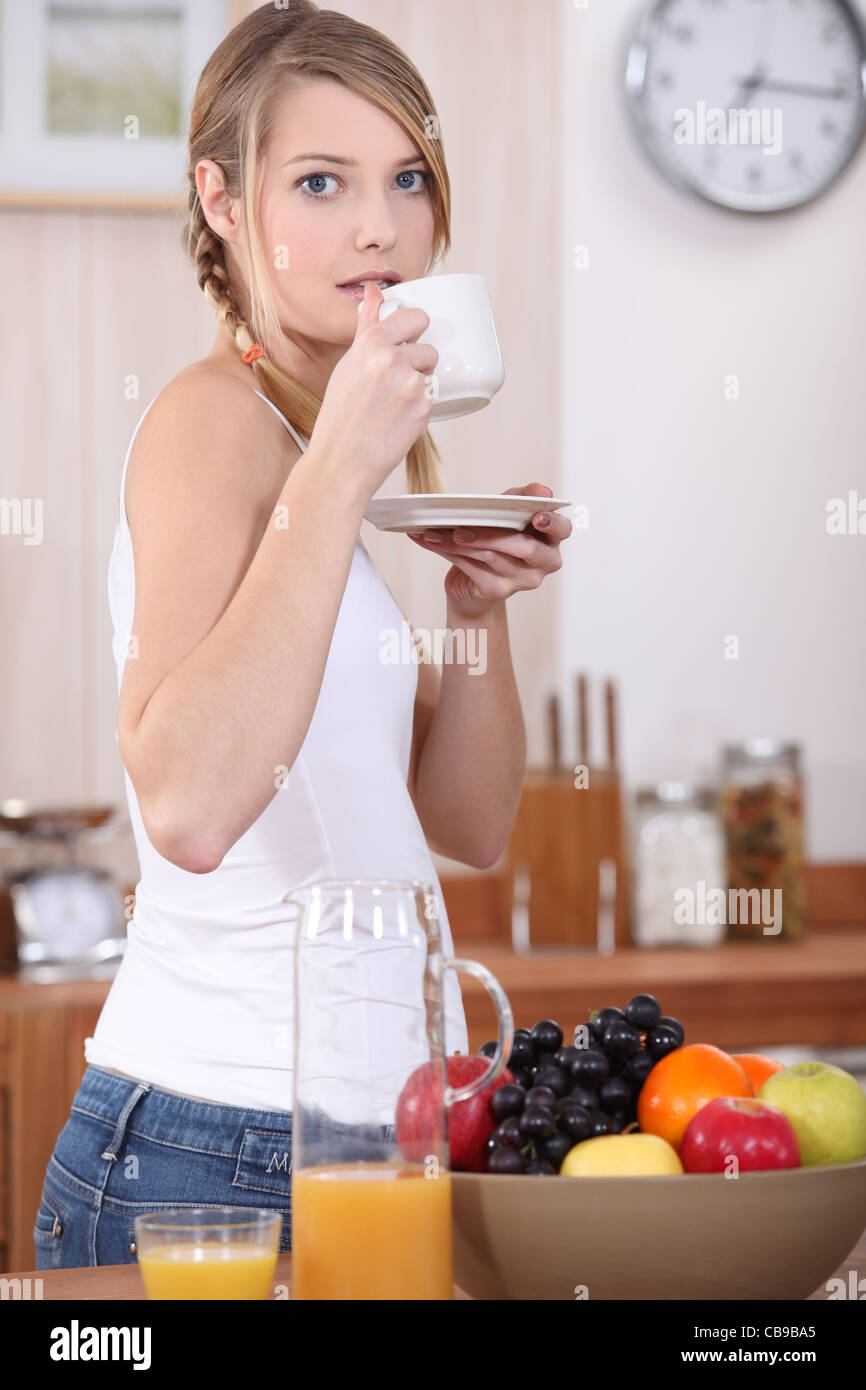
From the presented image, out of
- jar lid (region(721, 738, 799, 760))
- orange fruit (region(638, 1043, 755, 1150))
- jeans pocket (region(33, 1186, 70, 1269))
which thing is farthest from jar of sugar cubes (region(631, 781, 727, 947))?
orange fruit (region(638, 1043, 755, 1150))

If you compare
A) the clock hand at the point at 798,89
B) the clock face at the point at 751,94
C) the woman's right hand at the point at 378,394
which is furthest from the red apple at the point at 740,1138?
the clock hand at the point at 798,89

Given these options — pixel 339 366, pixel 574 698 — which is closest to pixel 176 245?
pixel 574 698

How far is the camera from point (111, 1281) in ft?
2.48

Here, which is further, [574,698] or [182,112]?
[574,698]

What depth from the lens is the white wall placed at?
2.36 metres

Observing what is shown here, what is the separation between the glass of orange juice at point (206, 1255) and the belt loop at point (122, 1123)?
0.91 feet

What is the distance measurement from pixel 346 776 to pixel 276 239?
366 millimetres

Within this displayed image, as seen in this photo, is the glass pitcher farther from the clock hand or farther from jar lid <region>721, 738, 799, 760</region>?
the clock hand

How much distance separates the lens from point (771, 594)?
2426 millimetres

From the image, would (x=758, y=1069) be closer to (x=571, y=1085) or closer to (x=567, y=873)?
(x=571, y=1085)

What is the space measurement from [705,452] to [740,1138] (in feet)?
6.18

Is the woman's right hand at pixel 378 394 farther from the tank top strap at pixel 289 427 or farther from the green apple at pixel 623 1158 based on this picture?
the green apple at pixel 623 1158
